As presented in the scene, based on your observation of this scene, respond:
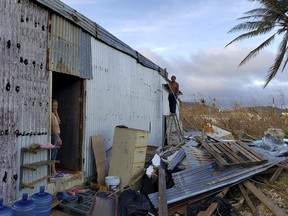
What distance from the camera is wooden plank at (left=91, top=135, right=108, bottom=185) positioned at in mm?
7945

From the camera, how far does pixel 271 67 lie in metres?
14.9

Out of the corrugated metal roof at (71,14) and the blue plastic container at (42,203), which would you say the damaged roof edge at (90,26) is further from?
the blue plastic container at (42,203)

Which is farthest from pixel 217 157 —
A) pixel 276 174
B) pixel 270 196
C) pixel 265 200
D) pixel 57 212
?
pixel 57 212

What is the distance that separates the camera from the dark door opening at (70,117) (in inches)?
298

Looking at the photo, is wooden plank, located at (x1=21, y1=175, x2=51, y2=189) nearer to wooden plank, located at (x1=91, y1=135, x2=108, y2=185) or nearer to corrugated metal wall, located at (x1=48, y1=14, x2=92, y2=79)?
wooden plank, located at (x1=91, y1=135, x2=108, y2=185)

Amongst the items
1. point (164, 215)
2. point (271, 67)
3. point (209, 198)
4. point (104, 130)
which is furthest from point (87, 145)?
point (271, 67)

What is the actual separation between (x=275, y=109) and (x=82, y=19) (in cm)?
1728

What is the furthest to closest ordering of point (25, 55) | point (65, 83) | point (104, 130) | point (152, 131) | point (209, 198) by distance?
1. point (152, 131)
2. point (104, 130)
3. point (65, 83)
4. point (209, 198)
5. point (25, 55)

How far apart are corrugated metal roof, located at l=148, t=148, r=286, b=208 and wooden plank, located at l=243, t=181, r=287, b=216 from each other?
0.23m

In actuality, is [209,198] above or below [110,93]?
below

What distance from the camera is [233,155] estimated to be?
27.0 ft

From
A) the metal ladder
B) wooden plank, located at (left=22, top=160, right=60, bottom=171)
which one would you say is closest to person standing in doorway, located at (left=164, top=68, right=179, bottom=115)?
the metal ladder

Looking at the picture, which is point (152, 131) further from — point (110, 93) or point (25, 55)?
point (25, 55)

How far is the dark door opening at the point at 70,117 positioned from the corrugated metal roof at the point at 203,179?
223 cm
